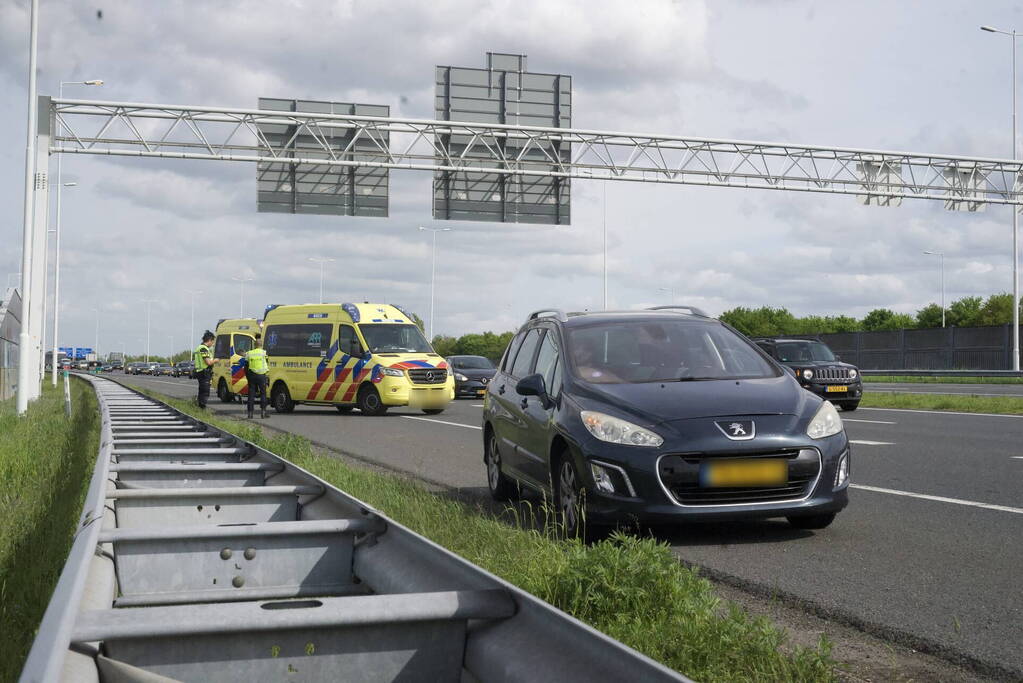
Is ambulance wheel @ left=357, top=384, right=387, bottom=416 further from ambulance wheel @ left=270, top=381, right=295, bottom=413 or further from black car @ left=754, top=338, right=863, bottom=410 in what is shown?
black car @ left=754, top=338, right=863, bottom=410

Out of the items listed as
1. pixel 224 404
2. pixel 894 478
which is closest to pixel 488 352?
pixel 224 404

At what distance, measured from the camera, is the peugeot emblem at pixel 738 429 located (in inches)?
279

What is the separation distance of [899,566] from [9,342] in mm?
29689

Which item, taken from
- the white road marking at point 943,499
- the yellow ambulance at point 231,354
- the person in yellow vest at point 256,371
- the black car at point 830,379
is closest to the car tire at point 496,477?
the white road marking at point 943,499

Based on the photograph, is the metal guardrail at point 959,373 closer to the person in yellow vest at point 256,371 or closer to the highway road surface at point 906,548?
the person in yellow vest at point 256,371

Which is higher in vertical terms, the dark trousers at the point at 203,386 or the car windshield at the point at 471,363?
the car windshield at the point at 471,363

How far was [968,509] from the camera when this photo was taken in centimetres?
869

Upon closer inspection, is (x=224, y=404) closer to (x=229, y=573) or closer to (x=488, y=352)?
(x=229, y=573)

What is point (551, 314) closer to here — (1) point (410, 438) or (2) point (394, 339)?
(1) point (410, 438)

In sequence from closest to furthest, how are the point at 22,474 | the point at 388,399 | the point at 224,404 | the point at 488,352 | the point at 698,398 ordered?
the point at 698,398 < the point at 22,474 < the point at 388,399 < the point at 224,404 < the point at 488,352

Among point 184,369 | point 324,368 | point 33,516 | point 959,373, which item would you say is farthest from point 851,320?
point 33,516

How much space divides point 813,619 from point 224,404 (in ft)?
96.3

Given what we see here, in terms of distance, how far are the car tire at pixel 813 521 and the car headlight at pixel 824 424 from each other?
0.54m

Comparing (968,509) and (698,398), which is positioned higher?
(698,398)
